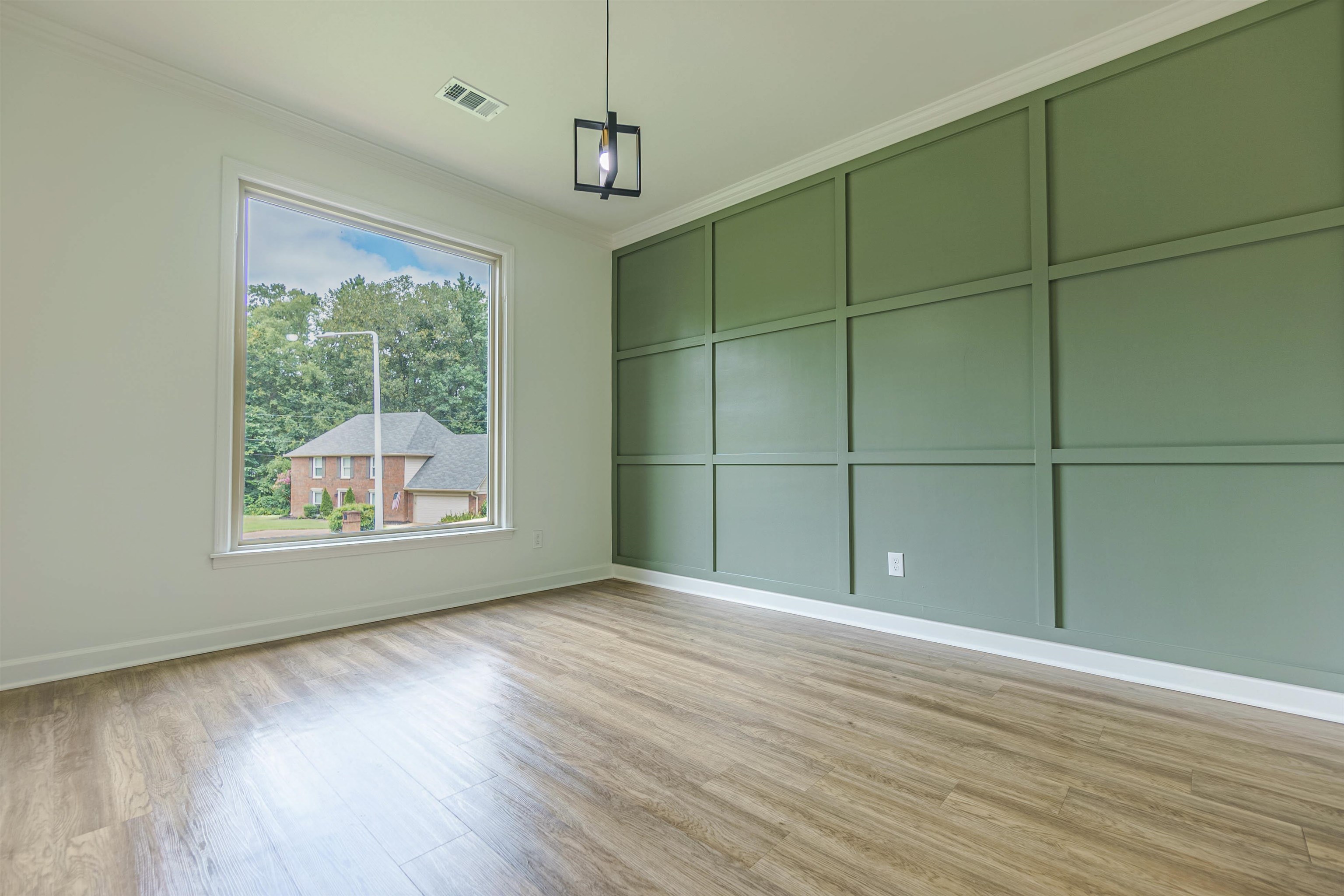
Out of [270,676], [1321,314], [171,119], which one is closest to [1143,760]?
[1321,314]

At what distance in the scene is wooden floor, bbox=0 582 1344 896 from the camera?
132 cm

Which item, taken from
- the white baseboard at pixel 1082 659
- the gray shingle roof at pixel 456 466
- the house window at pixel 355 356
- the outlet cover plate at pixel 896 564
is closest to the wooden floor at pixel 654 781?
the white baseboard at pixel 1082 659

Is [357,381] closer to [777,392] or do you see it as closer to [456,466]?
[456,466]

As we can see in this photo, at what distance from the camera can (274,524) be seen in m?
3.13

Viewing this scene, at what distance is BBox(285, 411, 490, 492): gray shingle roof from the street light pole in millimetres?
21

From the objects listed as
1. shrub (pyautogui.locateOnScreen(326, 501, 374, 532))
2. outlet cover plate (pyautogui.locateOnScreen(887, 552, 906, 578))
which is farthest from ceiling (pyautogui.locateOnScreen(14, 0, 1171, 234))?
outlet cover plate (pyautogui.locateOnScreen(887, 552, 906, 578))

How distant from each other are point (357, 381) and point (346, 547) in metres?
0.98

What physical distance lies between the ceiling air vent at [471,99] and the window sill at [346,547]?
247 centimetres

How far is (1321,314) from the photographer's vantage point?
214 centimetres

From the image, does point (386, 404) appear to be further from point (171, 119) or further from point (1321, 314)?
point (1321, 314)

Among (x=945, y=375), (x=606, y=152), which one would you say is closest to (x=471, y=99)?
(x=606, y=152)

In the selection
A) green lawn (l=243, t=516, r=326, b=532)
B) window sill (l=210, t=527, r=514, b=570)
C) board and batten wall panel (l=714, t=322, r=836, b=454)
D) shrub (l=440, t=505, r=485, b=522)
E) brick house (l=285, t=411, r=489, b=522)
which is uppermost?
board and batten wall panel (l=714, t=322, r=836, b=454)

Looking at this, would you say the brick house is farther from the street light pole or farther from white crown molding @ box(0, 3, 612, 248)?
white crown molding @ box(0, 3, 612, 248)

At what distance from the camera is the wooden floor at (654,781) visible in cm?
132
